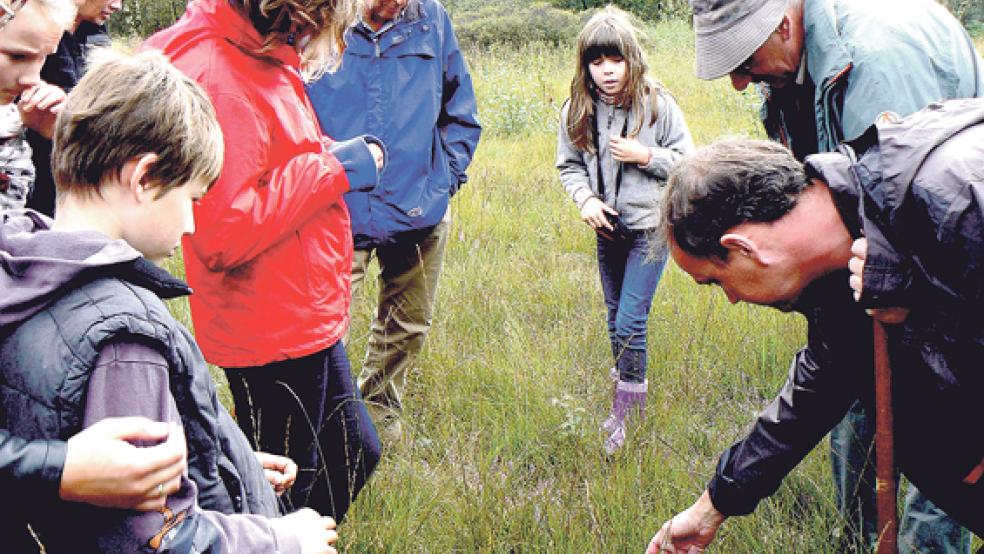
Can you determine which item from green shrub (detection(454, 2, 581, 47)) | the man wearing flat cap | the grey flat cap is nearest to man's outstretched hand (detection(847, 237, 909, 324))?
the man wearing flat cap

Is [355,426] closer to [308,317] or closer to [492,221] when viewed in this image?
[308,317]

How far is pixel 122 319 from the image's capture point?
1.19 metres

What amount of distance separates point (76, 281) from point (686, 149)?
285 centimetres

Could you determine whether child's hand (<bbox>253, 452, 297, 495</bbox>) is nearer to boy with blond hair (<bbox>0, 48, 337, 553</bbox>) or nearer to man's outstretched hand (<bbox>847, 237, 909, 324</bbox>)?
boy with blond hair (<bbox>0, 48, 337, 553</bbox>)

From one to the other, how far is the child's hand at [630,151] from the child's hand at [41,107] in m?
2.12

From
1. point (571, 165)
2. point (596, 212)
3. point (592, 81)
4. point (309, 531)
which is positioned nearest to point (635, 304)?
point (596, 212)

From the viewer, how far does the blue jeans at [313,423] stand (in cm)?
224

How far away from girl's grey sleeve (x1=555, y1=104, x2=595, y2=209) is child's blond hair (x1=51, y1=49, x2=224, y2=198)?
2353 mm

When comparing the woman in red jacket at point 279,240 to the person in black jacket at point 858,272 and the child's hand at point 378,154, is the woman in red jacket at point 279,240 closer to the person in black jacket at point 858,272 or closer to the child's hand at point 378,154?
the child's hand at point 378,154

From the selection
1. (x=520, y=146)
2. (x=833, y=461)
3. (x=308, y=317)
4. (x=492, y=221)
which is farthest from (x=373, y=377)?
(x=520, y=146)

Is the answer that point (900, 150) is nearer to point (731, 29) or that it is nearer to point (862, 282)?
point (862, 282)

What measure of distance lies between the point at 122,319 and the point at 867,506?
2349 millimetres

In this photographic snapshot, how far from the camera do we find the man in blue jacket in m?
3.18

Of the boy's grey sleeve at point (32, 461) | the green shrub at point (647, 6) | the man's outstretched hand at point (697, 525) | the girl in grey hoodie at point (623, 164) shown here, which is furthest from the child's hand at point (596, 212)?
the green shrub at point (647, 6)
